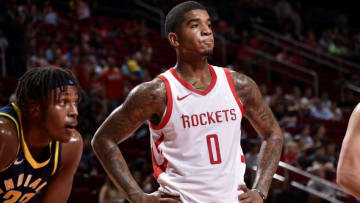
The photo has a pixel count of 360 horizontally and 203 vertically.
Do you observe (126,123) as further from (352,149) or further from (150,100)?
(352,149)

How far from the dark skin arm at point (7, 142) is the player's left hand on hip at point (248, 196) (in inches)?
52.2

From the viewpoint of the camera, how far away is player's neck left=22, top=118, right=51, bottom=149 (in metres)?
3.04

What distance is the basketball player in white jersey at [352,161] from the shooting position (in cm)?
243

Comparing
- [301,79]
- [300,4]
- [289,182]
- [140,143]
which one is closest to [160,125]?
[289,182]

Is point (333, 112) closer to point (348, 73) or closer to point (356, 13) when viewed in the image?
point (348, 73)

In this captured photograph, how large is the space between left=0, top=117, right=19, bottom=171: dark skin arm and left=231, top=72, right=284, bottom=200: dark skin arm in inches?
56.2

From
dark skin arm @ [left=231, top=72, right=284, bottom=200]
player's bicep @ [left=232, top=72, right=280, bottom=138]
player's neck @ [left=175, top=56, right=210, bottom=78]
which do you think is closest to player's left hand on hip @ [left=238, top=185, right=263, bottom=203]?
dark skin arm @ [left=231, top=72, right=284, bottom=200]

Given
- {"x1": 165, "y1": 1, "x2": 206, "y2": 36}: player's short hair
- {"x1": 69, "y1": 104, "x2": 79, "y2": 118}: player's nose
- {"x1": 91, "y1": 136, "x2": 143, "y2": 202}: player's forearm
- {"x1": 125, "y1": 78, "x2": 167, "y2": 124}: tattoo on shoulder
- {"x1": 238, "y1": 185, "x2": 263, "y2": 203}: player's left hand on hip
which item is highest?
{"x1": 165, "y1": 1, "x2": 206, "y2": 36}: player's short hair

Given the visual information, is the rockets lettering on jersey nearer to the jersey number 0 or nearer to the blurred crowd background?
the jersey number 0

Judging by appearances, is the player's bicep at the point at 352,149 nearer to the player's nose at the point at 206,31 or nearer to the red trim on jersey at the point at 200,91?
the red trim on jersey at the point at 200,91

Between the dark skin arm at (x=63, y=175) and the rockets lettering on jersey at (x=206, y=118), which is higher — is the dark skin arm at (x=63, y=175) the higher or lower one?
Result: the lower one

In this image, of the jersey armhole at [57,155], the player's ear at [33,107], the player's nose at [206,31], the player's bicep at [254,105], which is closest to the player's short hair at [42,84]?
the player's ear at [33,107]

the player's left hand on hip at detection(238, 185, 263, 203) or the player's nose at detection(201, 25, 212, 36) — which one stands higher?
the player's nose at detection(201, 25, 212, 36)

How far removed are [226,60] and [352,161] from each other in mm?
13922
